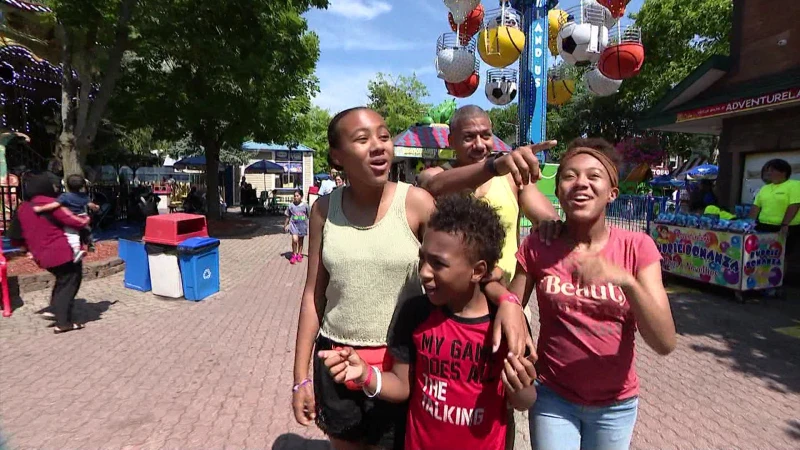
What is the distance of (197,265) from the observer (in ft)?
23.1

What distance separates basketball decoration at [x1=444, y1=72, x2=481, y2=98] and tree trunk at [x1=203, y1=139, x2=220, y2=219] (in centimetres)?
930

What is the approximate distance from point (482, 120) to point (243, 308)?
5456 millimetres

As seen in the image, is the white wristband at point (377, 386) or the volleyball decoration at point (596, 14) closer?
the white wristband at point (377, 386)

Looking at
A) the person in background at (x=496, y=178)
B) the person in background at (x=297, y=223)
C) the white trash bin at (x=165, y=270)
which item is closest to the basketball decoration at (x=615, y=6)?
the person in background at (x=297, y=223)

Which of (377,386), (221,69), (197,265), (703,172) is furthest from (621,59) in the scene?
(703,172)

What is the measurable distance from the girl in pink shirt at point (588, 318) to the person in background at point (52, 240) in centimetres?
582

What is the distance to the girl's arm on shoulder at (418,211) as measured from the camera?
1.89 m

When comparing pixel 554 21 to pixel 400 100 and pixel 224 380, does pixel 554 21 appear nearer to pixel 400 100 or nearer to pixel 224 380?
pixel 224 380

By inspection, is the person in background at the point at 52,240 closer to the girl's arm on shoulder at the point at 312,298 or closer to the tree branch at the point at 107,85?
the girl's arm on shoulder at the point at 312,298

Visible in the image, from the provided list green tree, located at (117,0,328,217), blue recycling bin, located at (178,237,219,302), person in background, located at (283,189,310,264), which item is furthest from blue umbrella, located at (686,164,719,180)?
blue recycling bin, located at (178,237,219,302)

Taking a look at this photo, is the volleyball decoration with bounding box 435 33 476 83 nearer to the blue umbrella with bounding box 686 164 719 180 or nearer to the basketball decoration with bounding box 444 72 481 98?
the basketball decoration with bounding box 444 72 481 98

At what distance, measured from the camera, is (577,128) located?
3494 cm

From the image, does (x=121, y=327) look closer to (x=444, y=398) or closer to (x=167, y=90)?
(x=444, y=398)

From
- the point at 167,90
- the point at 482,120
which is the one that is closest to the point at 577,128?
the point at 167,90
